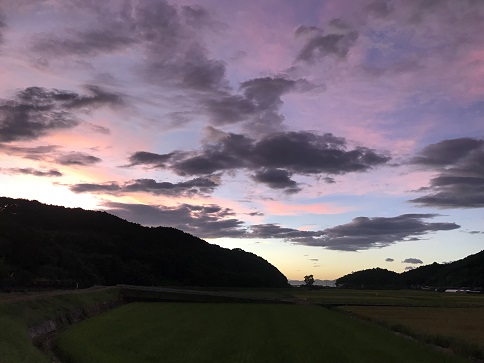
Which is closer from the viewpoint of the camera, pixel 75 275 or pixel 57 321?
pixel 57 321

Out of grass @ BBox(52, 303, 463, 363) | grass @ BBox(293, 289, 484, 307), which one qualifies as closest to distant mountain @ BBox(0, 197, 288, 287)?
grass @ BBox(52, 303, 463, 363)

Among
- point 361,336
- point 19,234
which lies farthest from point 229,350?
point 19,234

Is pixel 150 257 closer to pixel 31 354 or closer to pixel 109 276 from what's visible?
pixel 109 276

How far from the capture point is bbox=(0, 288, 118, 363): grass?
21.5 m

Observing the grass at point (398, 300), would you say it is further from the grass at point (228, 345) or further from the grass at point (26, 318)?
the grass at point (26, 318)

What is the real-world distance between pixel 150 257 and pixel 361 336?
159 m

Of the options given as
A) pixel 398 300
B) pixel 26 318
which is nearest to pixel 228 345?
pixel 26 318

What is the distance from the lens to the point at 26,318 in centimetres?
3347

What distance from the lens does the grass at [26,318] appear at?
21.5 metres

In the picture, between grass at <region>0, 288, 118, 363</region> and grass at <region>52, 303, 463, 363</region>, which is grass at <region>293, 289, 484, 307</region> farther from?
grass at <region>0, 288, 118, 363</region>

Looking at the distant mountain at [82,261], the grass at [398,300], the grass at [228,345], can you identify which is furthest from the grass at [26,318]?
the grass at [398,300]

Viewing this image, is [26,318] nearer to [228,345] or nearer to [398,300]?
[228,345]

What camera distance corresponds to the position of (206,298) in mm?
93375

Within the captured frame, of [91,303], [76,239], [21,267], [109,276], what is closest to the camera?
[91,303]
